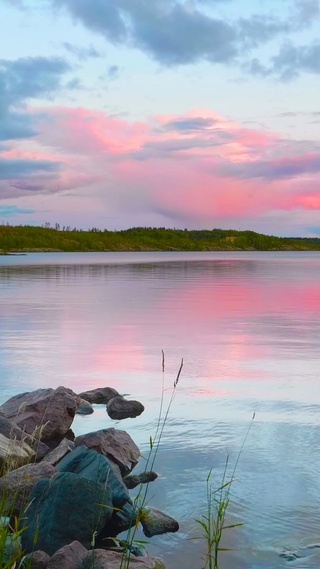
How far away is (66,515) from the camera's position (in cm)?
614

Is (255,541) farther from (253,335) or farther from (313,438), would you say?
(253,335)

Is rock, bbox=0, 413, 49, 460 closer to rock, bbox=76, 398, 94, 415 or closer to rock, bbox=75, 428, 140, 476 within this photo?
rock, bbox=75, 428, 140, 476

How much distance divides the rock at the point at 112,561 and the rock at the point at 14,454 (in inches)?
86.0

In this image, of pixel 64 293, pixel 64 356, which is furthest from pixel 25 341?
pixel 64 293

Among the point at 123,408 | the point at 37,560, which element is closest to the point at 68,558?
the point at 37,560

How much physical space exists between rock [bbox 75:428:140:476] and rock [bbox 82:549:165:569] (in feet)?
8.26

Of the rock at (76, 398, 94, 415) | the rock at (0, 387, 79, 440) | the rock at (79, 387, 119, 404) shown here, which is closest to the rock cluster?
the rock at (0, 387, 79, 440)

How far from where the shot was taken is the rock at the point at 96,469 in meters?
6.63

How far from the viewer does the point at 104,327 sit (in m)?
20.8

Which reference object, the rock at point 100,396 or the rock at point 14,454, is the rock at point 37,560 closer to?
the rock at point 14,454

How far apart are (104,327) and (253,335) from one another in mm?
4340

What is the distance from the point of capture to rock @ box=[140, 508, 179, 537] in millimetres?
6625

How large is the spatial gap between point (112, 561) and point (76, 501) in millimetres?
917

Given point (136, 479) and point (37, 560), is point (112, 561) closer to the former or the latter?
point (37, 560)
